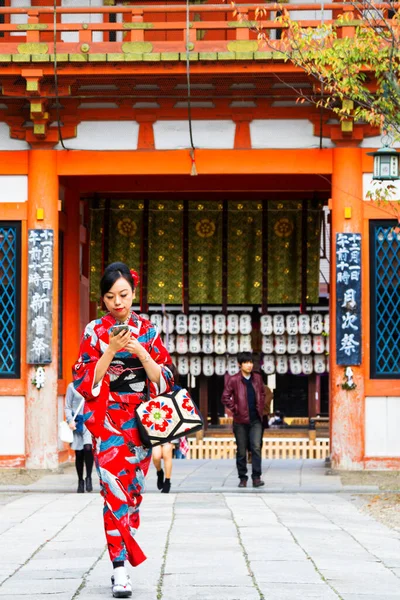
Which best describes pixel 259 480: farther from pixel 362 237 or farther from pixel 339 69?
pixel 339 69

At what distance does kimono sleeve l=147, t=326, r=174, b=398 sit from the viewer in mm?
7262

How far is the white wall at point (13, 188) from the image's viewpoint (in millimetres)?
17500

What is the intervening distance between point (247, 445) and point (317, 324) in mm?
7672

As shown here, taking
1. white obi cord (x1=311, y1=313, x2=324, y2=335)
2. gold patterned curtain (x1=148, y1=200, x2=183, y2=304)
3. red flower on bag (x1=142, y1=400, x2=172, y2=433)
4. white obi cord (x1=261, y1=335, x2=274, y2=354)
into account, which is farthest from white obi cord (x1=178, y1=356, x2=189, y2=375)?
red flower on bag (x1=142, y1=400, x2=172, y2=433)

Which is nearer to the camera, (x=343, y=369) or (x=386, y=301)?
(x=343, y=369)

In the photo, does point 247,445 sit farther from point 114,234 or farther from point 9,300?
point 114,234

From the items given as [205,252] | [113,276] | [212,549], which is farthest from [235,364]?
[113,276]

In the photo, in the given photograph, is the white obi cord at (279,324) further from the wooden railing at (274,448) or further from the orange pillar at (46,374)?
the orange pillar at (46,374)

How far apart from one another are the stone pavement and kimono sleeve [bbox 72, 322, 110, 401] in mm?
1136

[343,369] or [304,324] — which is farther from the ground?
[304,324]

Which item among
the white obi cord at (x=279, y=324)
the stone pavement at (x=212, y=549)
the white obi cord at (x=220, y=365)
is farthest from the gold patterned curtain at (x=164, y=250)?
the stone pavement at (x=212, y=549)

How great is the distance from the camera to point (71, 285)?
19.8m

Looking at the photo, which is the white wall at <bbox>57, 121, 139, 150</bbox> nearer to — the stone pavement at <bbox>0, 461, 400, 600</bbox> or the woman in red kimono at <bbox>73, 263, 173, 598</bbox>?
the stone pavement at <bbox>0, 461, 400, 600</bbox>

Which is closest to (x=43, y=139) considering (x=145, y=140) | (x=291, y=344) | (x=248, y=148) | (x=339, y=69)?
(x=145, y=140)
